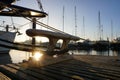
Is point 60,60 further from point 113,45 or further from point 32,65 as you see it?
point 113,45

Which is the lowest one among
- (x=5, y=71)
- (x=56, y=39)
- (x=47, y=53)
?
(x=5, y=71)

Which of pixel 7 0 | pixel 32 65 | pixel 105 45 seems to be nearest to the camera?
pixel 32 65

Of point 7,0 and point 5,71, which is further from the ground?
point 7,0

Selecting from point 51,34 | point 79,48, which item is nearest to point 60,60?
point 51,34

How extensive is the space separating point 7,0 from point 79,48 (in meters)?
79.3

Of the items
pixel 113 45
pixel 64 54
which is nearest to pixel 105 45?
pixel 113 45

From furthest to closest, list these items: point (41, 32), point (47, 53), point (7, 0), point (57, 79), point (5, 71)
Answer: point (7, 0) < point (47, 53) < point (41, 32) < point (5, 71) < point (57, 79)

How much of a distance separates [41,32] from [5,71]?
7.23ft

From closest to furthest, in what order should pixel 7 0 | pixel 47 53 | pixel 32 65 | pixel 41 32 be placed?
pixel 32 65
pixel 41 32
pixel 47 53
pixel 7 0

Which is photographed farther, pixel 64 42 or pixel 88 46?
pixel 88 46

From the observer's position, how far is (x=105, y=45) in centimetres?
8569

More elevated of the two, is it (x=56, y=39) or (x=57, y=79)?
(x=56, y=39)

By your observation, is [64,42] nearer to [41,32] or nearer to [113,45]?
[41,32]

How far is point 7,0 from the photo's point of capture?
30.1 feet
